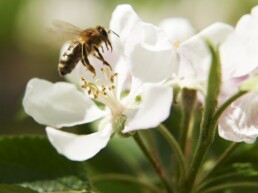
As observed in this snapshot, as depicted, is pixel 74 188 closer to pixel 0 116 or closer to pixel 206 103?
pixel 206 103

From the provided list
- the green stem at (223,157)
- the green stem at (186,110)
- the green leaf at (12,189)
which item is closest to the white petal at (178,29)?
the green stem at (186,110)

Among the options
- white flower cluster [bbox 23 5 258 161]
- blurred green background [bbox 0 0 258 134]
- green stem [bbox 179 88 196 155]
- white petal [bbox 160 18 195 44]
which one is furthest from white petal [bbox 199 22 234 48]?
blurred green background [bbox 0 0 258 134]

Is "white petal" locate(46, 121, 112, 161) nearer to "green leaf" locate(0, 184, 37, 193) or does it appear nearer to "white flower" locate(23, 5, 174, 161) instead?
"white flower" locate(23, 5, 174, 161)

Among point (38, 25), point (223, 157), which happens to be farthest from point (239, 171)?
point (38, 25)

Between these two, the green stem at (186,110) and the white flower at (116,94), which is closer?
the white flower at (116,94)

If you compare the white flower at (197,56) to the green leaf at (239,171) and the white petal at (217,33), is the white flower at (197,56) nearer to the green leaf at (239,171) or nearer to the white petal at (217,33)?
the white petal at (217,33)

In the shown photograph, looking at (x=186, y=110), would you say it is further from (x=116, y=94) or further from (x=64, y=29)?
(x=64, y=29)
